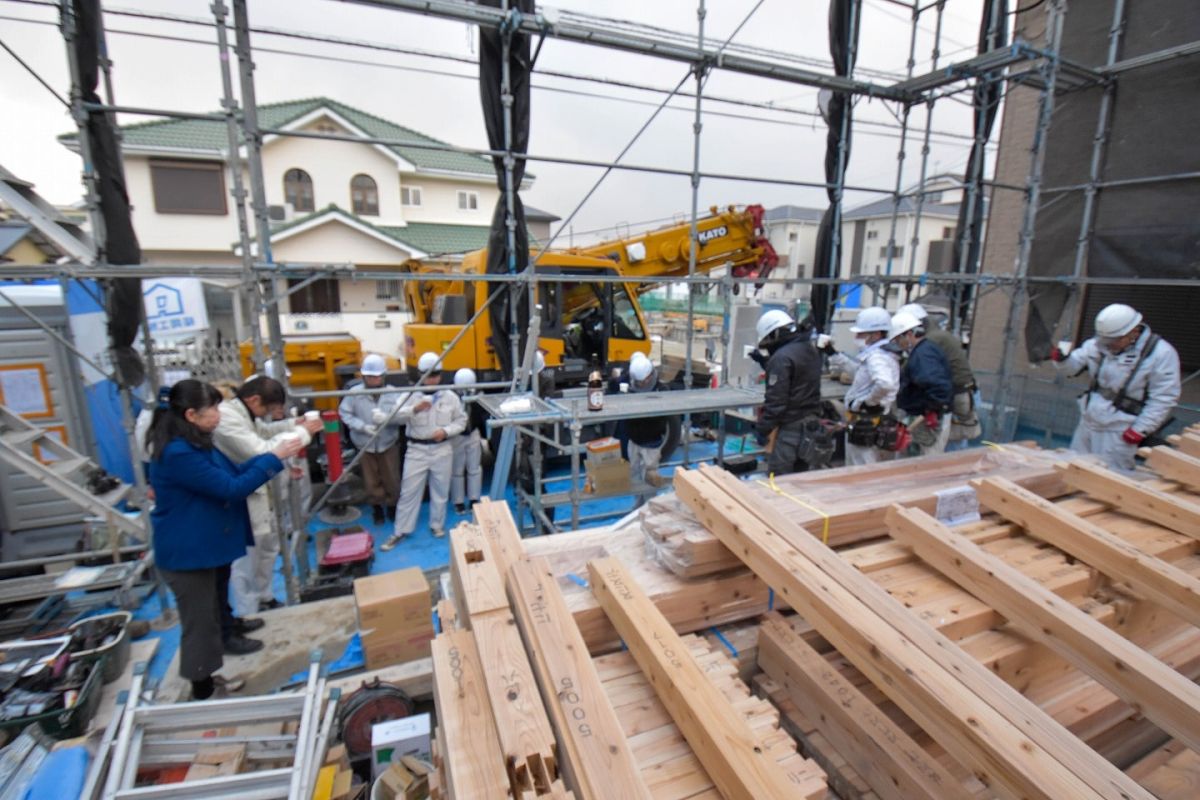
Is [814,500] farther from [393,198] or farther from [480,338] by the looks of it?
[393,198]

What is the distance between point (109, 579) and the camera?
416 cm

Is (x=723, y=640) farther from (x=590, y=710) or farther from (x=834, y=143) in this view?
(x=834, y=143)

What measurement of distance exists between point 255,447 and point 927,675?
11.9 feet

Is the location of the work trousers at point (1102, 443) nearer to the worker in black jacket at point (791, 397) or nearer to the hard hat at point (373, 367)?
the worker in black jacket at point (791, 397)

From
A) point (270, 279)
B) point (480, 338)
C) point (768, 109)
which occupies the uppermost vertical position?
point (768, 109)

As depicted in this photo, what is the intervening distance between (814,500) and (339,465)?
562 centimetres

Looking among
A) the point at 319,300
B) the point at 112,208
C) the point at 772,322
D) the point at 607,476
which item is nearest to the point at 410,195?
the point at 319,300

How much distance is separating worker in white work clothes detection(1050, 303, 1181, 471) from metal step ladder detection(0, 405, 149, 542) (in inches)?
318

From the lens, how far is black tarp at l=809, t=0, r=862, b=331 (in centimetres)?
667

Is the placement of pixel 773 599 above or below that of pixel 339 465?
above

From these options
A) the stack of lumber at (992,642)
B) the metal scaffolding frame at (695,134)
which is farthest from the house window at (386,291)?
the stack of lumber at (992,642)

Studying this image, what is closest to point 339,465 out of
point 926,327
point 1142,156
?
point 926,327

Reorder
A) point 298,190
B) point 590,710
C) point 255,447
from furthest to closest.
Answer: point 298,190
point 255,447
point 590,710

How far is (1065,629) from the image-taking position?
63.9 inches
